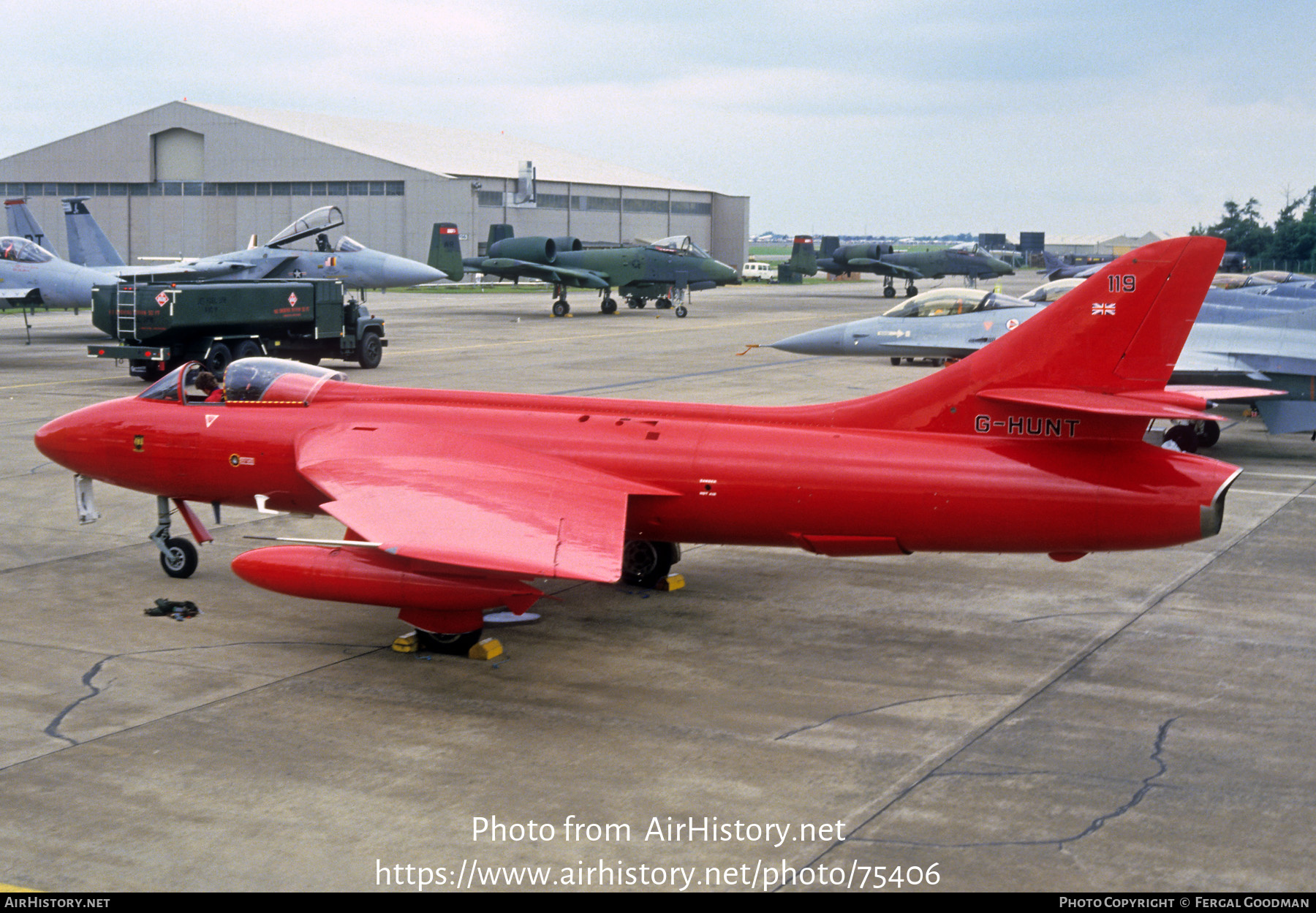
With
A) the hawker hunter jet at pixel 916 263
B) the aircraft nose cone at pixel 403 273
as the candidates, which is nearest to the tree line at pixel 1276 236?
the hawker hunter jet at pixel 916 263

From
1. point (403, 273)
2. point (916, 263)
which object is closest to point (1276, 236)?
point (916, 263)

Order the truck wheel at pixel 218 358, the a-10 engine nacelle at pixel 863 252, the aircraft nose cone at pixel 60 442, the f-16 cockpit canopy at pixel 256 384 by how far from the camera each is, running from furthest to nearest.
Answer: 1. the a-10 engine nacelle at pixel 863 252
2. the truck wheel at pixel 218 358
3. the aircraft nose cone at pixel 60 442
4. the f-16 cockpit canopy at pixel 256 384

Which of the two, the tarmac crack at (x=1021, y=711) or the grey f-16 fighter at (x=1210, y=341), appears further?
the grey f-16 fighter at (x=1210, y=341)

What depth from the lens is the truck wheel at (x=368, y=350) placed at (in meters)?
32.0

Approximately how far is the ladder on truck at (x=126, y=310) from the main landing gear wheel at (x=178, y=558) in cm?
1661

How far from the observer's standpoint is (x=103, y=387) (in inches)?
1093

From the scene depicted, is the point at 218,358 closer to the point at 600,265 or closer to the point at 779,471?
the point at 779,471

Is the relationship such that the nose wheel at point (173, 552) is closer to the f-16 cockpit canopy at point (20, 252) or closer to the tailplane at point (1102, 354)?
the tailplane at point (1102, 354)


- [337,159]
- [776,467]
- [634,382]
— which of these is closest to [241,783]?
[776,467]

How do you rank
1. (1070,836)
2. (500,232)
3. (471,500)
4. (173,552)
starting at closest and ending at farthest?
(1070,836) < (471,500) < (173,552) < (500,232)

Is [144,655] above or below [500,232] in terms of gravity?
below

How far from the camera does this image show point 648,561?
1261 centimetres

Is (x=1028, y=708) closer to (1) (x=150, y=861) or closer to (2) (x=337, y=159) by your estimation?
(1) (x=150, y=861)

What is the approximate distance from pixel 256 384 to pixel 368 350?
20.3 m
